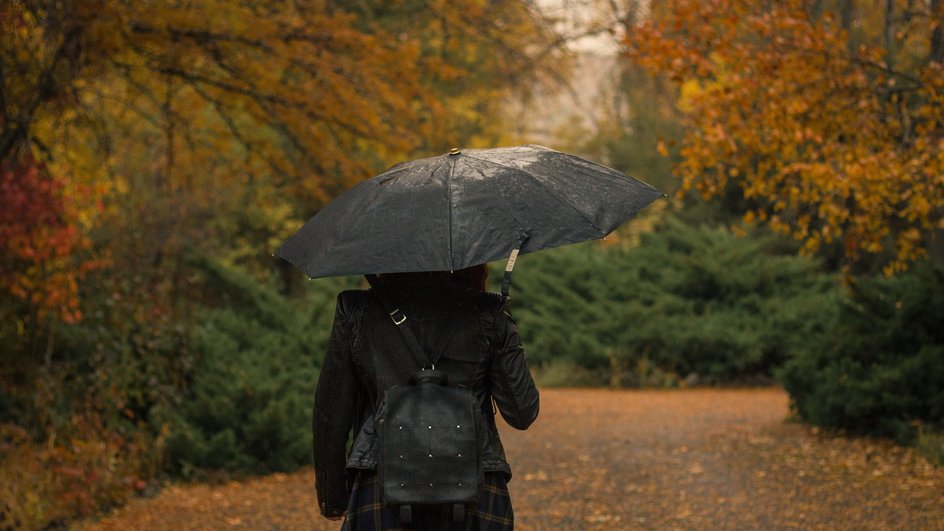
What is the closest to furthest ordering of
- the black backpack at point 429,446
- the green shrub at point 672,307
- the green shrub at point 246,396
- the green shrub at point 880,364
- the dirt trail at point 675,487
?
the black backpack at point 429,446 < the dirt trail at point 675,487 < the green shrub at point 246,396 < the green shrub at point 880,364 < the green shrub at point 672,307

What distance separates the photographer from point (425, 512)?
2.87 meters

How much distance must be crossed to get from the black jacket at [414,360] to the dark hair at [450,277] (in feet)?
0.13

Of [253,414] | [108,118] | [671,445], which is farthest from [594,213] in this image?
[108,118]

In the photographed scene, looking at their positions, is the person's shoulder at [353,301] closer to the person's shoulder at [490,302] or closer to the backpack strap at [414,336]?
the backpack strap at [414,336]

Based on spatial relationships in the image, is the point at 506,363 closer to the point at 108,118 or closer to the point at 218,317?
the point at 218,317

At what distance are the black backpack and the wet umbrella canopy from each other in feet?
1.10

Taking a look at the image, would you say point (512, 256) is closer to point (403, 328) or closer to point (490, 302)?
point (490, 302)

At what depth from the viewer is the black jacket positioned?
2885 millimetres

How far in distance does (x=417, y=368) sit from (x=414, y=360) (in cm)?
2

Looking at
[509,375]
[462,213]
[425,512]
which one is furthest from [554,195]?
[425,512]

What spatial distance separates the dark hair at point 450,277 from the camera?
3.00 m

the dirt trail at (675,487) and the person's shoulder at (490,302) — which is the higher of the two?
the person's shoulder at (490,302)

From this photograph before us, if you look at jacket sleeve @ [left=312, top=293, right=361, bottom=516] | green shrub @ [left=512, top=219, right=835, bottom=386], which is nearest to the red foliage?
jacket sleeve @ [left=312, top=293, right=361, bottom=516]

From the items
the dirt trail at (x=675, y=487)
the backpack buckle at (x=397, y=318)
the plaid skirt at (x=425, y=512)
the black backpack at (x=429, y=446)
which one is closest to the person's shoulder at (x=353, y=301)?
the backpack buckle at (x=397, y=318)
